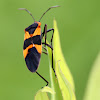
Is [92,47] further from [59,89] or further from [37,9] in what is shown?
[59,89]

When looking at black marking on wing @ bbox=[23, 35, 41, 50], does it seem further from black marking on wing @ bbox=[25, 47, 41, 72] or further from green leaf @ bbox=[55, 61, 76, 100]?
green leaf @ bbox=[55, 61, 76, 100]

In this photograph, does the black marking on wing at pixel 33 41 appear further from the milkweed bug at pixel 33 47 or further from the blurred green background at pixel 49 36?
the blurred green background at pixel 49 36

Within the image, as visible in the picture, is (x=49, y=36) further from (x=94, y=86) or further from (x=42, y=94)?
(x=42, y=94)

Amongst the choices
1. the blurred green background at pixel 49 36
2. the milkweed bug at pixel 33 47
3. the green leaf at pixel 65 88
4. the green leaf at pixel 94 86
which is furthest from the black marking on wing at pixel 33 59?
the blurred green background at pixel 49 36

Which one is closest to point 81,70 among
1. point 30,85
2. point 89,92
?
point 30,85

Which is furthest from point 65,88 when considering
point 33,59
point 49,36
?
point 49,36

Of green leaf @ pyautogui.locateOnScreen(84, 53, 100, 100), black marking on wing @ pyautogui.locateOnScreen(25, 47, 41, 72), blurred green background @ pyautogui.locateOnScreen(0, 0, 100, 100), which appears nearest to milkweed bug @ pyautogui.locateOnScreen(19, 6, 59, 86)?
black marking on wing @ pyautogui.locateOnScreen(25, 47, 41, 72)
